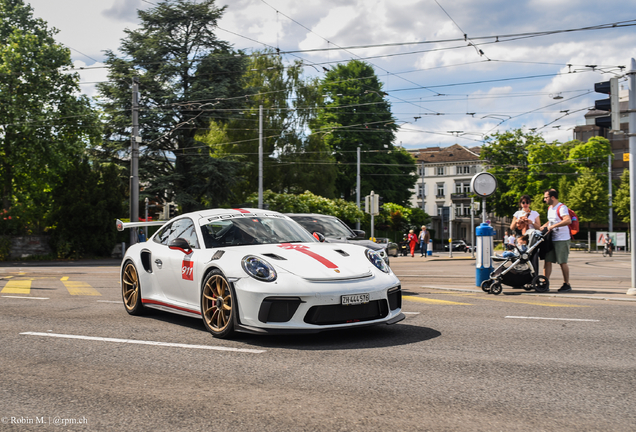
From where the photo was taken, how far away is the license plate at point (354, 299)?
5.81 meters

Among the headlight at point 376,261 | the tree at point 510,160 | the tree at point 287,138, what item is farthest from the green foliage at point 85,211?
the tree at point 510,160

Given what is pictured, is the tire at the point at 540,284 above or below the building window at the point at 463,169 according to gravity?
below

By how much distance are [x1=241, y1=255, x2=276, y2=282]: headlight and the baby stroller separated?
605cm

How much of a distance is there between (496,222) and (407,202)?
46506 millimetres

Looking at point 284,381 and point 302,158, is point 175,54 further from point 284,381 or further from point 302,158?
point 284,381

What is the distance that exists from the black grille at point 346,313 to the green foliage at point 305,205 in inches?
1387

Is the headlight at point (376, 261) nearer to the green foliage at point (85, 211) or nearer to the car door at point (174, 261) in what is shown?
the car door at point (174, 261)

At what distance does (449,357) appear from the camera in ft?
17.1

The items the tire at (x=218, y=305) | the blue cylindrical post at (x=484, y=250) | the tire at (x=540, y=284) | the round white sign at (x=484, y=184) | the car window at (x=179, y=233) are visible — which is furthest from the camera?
the round white sign at (x=484, y=184)

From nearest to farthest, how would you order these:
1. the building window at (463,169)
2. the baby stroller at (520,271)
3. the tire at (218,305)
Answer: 1. the tire at (218,305)
2. the baby stroller at (520,271)
3. the building window at (463,169)

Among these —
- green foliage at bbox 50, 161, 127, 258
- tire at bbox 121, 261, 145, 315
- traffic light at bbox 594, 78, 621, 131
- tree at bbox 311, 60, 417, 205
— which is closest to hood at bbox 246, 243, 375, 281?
tire at bbox 121, 261, 145, 315

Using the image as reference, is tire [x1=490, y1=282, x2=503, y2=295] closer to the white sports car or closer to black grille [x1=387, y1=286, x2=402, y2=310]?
the white sports car

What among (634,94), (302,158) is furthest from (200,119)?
(634,94)

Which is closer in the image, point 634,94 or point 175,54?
point 634,94
